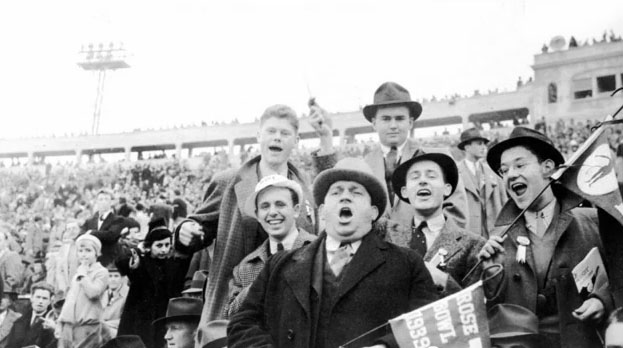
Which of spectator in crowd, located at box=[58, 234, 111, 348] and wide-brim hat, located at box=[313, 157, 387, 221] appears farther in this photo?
spectator in crowd, located at box=[58, 234, 111, 348]

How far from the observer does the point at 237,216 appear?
3891 millimetres

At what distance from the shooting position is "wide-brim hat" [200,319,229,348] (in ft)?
11.5

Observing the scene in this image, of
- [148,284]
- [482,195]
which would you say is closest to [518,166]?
[482,195]

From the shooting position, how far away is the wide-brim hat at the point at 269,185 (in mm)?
3596

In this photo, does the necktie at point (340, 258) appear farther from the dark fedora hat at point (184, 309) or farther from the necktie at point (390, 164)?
the dark fedora hat at point (184, 309)

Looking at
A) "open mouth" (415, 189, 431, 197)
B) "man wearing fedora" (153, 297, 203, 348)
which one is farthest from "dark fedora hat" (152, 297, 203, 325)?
"open mouth" (415, 189, 431, 197)

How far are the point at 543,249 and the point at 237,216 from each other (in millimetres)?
1729

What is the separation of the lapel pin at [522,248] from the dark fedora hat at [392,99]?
1.46 meters

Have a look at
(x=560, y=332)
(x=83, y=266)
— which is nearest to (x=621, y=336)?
(x=560, y=332)

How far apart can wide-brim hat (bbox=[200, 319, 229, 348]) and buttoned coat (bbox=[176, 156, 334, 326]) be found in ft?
0.54

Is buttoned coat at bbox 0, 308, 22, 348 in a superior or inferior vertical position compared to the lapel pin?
inferior

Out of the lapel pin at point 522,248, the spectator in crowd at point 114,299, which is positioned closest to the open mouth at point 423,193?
the lapel pin at point 522,248

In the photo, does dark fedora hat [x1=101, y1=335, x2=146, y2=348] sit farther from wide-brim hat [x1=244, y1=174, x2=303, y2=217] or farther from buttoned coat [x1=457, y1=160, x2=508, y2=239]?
buttoned coat [x1=457, y1=160, x2=508, y2=239]

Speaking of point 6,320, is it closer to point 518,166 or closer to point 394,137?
point 394,137
